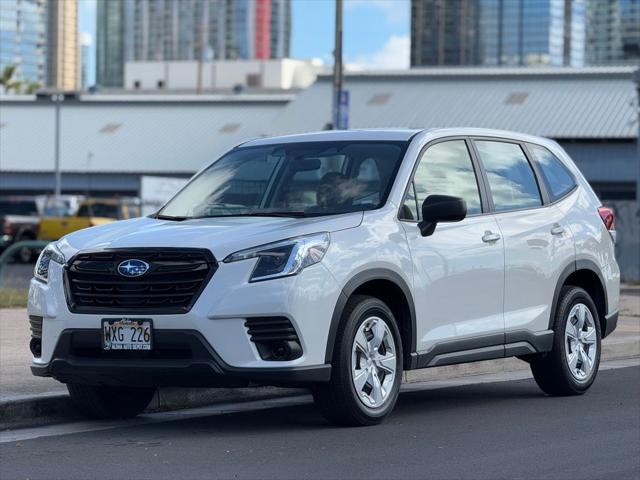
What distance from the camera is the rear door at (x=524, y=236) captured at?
10102mm

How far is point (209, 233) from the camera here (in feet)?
28.1

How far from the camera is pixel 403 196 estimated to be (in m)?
9.31

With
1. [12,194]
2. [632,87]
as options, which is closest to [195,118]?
[12,194]

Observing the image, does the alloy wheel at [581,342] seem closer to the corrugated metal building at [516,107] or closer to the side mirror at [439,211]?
the side mirror at [439,211]

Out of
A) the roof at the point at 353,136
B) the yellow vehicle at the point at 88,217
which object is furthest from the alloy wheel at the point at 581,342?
the yellow vehicle at the point at 88,217

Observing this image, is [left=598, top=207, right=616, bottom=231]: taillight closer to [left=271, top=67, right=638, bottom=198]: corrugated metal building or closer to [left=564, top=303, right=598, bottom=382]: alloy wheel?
[left=564, top=303, right=598, bottom=382]: alloy wheel

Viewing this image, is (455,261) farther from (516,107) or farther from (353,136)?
(516,107)

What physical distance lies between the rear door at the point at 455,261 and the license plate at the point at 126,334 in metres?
1.80

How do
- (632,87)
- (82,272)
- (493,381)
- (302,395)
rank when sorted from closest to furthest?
(82,272) → (302,395) → (493,381) → (632,87)

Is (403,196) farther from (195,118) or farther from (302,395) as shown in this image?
(195,118)

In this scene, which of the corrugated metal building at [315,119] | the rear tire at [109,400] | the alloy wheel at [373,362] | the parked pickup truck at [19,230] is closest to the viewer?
the alloy wheel at [373,362]

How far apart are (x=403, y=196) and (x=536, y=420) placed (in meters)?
1.72

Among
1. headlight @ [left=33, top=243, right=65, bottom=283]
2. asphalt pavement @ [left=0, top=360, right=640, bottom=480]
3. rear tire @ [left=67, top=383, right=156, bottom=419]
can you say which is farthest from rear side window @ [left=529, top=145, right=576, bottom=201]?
headlight @ [left=33, top=243, right=65, bottom=283]

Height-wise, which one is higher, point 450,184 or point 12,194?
point 450,184
